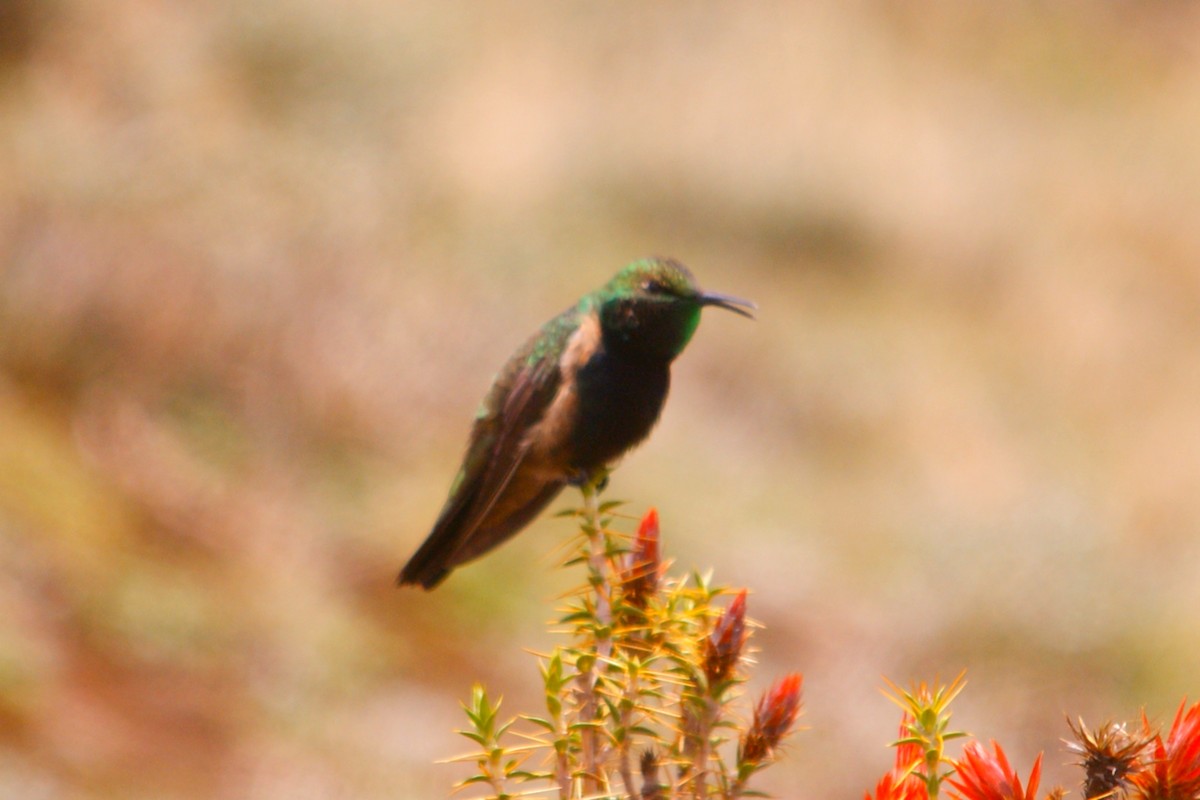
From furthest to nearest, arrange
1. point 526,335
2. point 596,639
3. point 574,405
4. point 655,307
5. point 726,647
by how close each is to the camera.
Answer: point 526,335 < point 574,405 < point 655,307 < point 596,639 < point 726,647

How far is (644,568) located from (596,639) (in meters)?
0.18

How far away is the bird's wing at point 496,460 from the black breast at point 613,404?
0.18 metres

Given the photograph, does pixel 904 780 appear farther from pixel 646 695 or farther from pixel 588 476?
pixel 588 476

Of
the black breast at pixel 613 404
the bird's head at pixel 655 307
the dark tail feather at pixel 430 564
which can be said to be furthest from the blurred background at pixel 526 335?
the bird's head at pixel 655 307

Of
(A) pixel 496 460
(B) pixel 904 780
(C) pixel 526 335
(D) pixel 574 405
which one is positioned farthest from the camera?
(C) pixel 526 335

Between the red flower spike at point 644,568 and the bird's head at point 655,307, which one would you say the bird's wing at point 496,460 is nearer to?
the bird's head at point 655,307

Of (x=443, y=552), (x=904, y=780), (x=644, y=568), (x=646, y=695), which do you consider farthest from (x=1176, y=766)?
(x=443, y=552)

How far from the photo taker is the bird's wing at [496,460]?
3635 millimetres

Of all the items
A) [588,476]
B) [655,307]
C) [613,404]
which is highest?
[655,307]

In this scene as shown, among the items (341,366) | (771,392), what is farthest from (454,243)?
(771,392)

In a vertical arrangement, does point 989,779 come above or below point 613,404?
below

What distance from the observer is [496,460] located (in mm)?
3727

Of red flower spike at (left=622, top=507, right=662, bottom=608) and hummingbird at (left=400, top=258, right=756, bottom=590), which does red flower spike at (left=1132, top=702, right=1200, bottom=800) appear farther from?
hummingbird at (left=400, top=258, right=756, bottom=590)

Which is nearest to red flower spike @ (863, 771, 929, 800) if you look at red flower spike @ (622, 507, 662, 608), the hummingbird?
red flower spike @ (622, 507, 662, 608)
